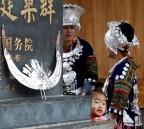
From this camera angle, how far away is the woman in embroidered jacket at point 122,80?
530 cm

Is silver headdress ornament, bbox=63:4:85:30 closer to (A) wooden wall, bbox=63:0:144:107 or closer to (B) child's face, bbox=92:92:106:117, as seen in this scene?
(B) child's face, bbox=92:92:106:117

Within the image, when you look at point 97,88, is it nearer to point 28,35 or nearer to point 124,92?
point 124,92

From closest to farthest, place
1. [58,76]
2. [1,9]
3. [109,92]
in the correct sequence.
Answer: [1,9] < [58,76] < [109,92]

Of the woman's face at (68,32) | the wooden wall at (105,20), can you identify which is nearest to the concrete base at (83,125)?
the woman's face at (68,32)

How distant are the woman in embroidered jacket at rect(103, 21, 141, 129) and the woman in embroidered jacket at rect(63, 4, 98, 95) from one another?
27 cm

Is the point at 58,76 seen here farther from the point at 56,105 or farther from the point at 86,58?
the point at 86,58

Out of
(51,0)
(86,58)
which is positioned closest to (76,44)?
(86,58)

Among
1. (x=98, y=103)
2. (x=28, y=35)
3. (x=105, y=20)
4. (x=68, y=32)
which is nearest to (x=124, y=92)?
(x=98, y=103)

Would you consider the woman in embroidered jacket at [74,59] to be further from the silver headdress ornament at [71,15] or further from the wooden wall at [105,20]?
the wooden wall at [105,20]

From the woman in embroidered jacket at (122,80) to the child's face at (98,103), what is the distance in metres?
0.14

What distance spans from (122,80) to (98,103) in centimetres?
33

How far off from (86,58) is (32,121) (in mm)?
1722

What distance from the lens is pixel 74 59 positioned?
578cm

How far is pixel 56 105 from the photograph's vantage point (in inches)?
172
